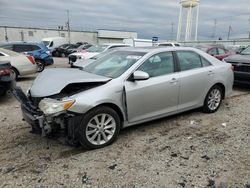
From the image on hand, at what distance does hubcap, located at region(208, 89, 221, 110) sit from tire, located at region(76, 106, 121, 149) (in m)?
2.58

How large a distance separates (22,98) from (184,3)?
4982 centimetres

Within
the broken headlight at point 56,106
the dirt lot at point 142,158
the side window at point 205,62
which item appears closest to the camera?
the dirt lot at point 142,158

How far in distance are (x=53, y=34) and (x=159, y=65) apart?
169 feet

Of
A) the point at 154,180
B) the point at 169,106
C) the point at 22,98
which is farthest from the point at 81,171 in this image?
the point at 169,106

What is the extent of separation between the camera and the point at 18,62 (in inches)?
373

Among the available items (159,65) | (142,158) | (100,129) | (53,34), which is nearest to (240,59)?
(159,65)

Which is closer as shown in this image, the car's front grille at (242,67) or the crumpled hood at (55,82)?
the crumpled hood at (55,82)

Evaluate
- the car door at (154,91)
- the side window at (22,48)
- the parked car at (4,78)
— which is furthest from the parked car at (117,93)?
the side window at (22,48)

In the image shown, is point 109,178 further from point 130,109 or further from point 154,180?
point 130,109

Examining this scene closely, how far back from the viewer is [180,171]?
3.22m

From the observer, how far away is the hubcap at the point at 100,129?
144 inches

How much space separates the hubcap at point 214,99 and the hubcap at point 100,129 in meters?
2.68

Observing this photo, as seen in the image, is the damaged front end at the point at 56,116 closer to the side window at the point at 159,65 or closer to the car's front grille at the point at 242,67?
the side window at the point at 159,65

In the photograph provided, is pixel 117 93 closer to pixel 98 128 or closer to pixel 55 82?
pixel 98 128
